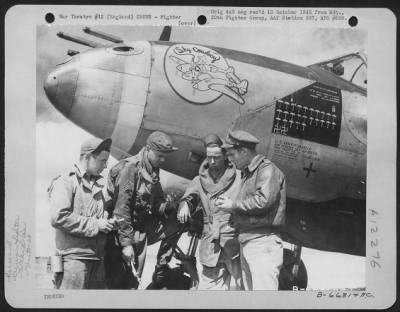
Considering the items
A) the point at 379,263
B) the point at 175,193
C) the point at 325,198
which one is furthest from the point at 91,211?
the point at 379,263

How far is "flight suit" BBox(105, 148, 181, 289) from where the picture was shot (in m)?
3.68

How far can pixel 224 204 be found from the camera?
369 centimetres

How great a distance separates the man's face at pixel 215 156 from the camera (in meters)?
3.70

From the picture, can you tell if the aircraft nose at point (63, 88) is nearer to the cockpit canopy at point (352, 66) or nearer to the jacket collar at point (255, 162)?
the jacket collar at point (255, 162)

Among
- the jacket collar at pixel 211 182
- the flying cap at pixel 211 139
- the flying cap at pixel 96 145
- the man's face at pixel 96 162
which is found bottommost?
the jacket collar at pixel 211 182

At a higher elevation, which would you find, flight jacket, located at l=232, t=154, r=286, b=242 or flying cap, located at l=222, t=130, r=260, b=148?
flying cap, located at l=222, t=130, r=260, b=148

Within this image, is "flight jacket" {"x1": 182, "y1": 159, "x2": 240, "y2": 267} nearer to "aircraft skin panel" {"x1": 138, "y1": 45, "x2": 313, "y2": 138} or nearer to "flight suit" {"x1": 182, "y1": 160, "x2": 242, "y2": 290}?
"flight suit" {"x1": 182, "y1": 160, "x2": 242, "y2": 290}

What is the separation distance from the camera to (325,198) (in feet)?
12.3

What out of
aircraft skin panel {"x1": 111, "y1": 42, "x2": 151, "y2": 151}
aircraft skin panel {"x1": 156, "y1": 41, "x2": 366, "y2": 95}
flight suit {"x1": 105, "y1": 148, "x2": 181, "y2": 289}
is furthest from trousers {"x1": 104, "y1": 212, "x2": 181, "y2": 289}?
aircraft skin panel {"x1": 156, "y1": 41, "x2": 366, "y2": 95}

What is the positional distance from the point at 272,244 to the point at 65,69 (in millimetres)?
1507

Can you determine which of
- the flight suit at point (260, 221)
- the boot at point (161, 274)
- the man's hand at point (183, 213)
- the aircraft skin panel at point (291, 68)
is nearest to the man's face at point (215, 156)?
the flight suit at point (260, 221)

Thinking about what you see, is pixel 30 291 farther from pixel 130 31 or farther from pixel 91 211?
pixel 130 31

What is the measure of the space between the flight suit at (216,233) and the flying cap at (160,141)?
224mm

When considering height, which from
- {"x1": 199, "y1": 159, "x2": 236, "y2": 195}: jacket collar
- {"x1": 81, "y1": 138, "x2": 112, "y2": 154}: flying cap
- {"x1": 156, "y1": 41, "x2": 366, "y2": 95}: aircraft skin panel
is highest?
{"x1": 156, "y1": 41, "x2": 366, "y2": 95}: aircraft skin panel
